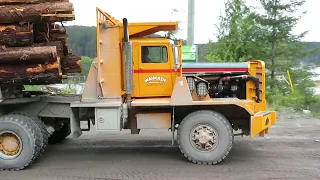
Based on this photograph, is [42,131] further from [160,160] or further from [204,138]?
[204,138]

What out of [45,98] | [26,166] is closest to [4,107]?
[45,98]

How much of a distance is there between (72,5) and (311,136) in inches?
272

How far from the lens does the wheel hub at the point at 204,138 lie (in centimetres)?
906

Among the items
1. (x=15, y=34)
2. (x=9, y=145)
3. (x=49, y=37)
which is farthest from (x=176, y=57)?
(x=9, y=145)

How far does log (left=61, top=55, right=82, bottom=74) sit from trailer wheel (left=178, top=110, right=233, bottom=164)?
266 centimetres

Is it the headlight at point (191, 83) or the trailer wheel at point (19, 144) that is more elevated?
the headlight at point (191, 83)

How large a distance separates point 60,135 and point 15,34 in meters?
3.49

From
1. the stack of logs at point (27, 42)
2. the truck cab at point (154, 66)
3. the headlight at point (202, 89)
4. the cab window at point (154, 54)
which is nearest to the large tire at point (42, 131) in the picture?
the stack of logs at point (27, 42)

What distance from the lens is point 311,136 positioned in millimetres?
12078

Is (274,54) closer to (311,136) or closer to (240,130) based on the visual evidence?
(311,136)

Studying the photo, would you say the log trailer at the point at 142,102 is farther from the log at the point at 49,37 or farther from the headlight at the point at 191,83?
the log at the point at 49,37

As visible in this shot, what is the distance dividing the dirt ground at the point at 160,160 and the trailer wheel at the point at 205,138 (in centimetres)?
19

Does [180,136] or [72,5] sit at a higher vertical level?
[72,5]

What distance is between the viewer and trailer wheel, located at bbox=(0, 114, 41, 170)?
29.2 feet
